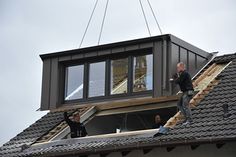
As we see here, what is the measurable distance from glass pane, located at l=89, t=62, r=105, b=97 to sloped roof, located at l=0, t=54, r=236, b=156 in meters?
2.10

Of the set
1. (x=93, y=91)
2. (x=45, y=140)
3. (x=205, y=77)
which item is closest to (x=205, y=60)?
(x=205, y=77)

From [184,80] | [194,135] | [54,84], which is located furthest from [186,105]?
[54,84]

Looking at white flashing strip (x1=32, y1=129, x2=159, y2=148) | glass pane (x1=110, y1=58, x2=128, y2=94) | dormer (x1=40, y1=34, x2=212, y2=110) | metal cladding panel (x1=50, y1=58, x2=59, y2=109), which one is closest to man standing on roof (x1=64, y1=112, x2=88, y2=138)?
white flashing strip (x1=32, y1=129, x2=159, y2=148)

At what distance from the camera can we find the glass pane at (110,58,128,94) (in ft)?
58.1

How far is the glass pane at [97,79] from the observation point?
18.1m

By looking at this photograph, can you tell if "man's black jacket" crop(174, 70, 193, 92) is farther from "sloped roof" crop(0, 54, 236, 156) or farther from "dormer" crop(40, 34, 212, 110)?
"dormer" crop(40, 34, 212, 110)

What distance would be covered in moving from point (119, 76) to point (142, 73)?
822 mm

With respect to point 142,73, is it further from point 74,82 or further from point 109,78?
point 74,82

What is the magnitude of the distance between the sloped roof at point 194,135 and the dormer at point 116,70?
1.52 m

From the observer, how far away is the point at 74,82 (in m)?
19.0

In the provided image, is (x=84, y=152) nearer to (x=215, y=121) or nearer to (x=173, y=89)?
(x=215, y=121)

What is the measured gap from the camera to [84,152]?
13.6 metres

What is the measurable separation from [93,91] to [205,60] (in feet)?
11.5

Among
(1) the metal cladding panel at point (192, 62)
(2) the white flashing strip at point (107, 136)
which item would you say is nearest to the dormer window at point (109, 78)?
(1) the metal cladding panel at point (192, 62)
